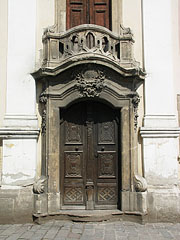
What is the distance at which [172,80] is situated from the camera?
231 inches

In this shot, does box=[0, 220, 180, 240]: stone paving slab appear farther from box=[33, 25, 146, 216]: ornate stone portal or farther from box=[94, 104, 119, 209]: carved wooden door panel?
box=[94, 104, 119, 209]: carved wooden door panel

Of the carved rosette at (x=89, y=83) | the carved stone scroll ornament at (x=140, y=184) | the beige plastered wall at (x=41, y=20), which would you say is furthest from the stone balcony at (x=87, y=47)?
the carved stone scroll ornament at (x=140, y=184)

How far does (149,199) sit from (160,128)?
1.51 m

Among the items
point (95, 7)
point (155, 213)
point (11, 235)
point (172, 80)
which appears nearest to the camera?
point (11, 235)

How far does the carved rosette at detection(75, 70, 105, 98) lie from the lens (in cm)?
566

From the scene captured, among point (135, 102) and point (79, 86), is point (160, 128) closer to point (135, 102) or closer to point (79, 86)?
point (135, 102)

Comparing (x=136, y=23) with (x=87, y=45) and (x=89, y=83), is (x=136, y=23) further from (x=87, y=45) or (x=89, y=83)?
(x=89, y=83)

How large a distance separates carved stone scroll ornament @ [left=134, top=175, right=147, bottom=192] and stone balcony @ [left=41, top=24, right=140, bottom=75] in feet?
7.43

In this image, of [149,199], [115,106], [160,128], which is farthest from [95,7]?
[149,199]

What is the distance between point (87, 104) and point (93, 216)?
95.1 inches

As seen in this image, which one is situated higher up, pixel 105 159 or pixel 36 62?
pixel 36 62

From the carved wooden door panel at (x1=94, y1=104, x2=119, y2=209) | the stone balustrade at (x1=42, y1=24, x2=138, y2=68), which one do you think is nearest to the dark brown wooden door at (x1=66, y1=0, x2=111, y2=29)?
the stone balustrade at (x1=42, y1=24, x2=138, y2=68)

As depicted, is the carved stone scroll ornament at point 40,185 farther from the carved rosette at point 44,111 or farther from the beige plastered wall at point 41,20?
the beige plastered wall at point 41,20

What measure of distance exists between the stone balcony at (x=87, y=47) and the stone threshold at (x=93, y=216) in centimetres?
298
